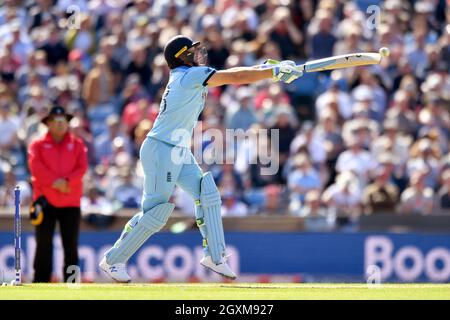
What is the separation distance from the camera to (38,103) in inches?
801

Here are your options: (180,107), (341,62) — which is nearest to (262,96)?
(341,62)

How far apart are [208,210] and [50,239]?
3.43 meters

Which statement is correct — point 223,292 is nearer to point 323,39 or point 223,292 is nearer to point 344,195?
point 344,195

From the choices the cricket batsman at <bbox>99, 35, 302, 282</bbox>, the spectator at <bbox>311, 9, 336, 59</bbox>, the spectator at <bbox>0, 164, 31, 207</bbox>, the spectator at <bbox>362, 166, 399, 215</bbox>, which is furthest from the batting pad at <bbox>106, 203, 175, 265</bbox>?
the spectator at <bbox>311, 9, 336, 59</bbox>

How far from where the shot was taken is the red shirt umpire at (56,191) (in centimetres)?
1457

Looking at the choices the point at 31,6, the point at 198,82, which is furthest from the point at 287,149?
the point at 198,82

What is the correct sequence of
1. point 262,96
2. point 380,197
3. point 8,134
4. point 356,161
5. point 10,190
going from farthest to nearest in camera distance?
point 262,96, point 8,134, point 356,161, point 10,190, point 380,197

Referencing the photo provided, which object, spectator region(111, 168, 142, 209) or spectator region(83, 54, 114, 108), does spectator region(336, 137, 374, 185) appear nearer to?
spectator region(111, 168, 142, 209)

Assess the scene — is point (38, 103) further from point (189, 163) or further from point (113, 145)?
point (189, 163)

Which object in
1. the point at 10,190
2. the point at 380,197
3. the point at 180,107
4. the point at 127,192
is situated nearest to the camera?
the point at 180,107

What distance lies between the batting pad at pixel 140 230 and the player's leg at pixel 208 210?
264 millimetres

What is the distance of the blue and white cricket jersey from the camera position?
11.7m

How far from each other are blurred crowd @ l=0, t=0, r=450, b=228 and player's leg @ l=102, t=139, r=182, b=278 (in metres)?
5.66

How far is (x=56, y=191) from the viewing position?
47.9ft
